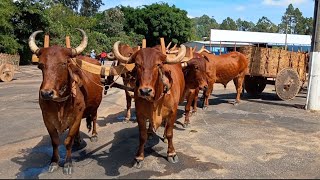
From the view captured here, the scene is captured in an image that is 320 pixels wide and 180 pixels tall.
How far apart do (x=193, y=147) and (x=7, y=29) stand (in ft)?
80.8

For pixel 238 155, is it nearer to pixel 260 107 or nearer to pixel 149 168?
pixel 149 168

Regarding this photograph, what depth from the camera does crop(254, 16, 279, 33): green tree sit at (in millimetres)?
122000

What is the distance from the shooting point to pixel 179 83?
23.2 feet

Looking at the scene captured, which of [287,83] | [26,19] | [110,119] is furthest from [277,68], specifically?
[26,19]

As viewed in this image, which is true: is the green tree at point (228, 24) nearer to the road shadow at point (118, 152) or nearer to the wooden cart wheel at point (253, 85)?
the wooden cart wheel at point (253, 85)

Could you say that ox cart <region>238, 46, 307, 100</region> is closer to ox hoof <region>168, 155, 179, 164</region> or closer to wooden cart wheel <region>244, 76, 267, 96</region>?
wooden cart wheel <region>244, 76, 267, 96</region>

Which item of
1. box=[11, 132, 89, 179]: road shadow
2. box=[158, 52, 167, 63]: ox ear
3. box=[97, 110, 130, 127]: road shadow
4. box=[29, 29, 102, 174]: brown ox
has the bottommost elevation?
box=[11, 132, 89, 179]: road shadow

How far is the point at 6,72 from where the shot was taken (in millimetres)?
20219

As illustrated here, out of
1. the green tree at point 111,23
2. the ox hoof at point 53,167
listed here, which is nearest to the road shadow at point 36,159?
the ox hoof at point 53,167

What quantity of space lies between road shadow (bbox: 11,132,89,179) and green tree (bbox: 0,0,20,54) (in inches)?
844

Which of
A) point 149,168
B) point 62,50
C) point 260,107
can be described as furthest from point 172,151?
point 260,107

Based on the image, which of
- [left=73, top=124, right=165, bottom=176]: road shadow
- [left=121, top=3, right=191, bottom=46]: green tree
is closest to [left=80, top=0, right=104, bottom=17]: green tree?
[left=121, top=3, right=191, bottom=46]: green tree

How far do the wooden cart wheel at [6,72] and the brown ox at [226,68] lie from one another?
11.8 m

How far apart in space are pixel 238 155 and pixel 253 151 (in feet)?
1.49
